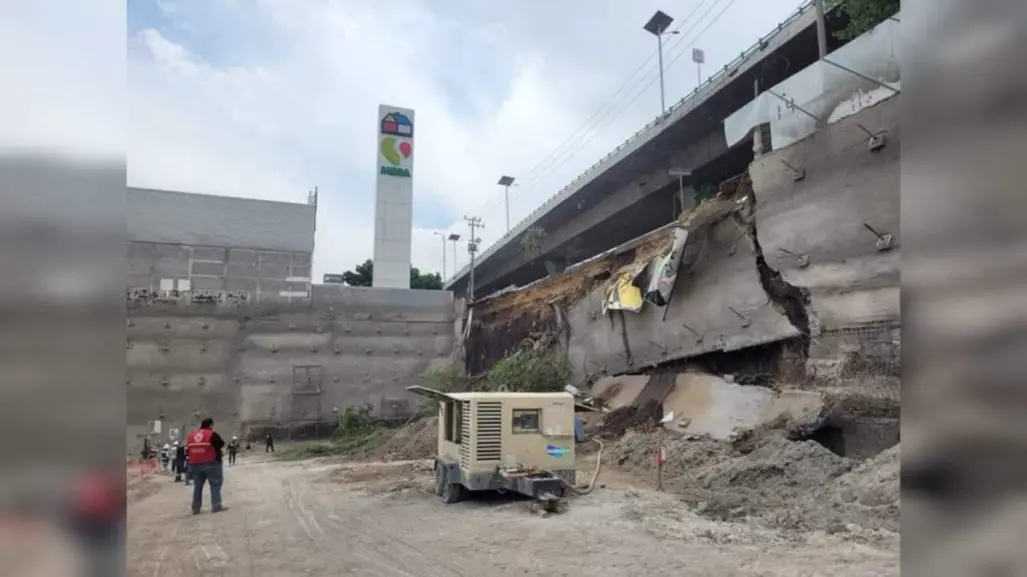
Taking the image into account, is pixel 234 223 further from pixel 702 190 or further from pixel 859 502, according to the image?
pixel 859 502

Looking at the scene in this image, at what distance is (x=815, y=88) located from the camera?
14.9 metres

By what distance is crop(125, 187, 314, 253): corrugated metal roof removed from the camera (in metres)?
34.8

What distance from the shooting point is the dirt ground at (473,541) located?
715cm

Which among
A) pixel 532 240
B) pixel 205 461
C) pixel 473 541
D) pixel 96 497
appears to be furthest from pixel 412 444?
pixel 532 240

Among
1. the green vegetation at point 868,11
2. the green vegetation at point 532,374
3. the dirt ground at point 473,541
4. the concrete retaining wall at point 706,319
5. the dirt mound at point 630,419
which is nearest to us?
the dirt ground at point 473,541

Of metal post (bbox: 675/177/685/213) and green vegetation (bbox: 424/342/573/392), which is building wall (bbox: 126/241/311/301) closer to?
green vegetation (bbox: 424/342/573/392)

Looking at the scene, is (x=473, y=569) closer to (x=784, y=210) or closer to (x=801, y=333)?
(x=801, y=333)

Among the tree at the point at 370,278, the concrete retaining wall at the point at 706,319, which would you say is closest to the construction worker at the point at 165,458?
the concrete retaining wall at the point at 706,319

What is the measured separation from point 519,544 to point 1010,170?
7.84 metres

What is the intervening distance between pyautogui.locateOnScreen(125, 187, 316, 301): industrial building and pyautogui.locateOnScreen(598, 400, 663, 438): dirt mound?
19802mm

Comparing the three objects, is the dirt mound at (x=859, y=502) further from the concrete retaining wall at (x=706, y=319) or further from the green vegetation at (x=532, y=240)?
the green vegetation at (x=532, y=240)

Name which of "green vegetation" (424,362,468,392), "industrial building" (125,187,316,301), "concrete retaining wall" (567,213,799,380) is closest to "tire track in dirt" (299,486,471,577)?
"concrete retaining wall" (567,213,799,380)

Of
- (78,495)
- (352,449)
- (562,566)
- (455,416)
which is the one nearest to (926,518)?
(78,495)

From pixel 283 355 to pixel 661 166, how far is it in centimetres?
1992
